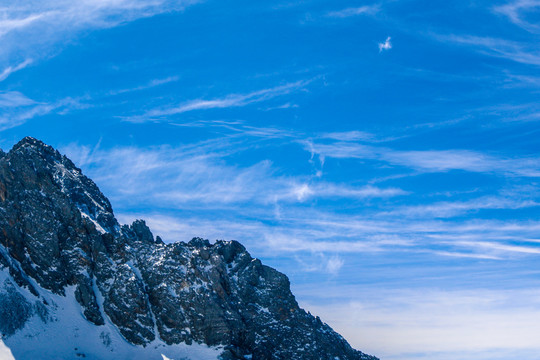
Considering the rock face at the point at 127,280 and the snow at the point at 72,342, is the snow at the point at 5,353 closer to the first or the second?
the snow at the point at 72,342

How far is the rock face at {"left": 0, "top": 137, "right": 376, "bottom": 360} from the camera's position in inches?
7003

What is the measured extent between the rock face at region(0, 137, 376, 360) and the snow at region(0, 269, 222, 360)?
6.28 feet

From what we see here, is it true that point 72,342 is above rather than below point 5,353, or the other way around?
above

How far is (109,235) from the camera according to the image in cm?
19750

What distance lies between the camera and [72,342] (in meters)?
163

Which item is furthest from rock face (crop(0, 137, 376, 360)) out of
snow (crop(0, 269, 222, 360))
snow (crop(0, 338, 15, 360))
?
snow (crop(0, 338, 15, 360))

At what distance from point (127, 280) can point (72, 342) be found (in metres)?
27.3

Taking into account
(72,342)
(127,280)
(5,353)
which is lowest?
(5,353)

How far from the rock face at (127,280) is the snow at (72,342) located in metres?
1.91

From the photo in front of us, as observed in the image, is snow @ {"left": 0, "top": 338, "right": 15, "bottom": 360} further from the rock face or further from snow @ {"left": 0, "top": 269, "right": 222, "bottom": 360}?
the rock face

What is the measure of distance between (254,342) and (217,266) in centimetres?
2831

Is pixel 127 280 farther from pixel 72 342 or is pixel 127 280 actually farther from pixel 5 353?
pixel 5 353

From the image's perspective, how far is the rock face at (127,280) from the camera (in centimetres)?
17788

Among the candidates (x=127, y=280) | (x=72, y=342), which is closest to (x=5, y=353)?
(x=72, y=342)
